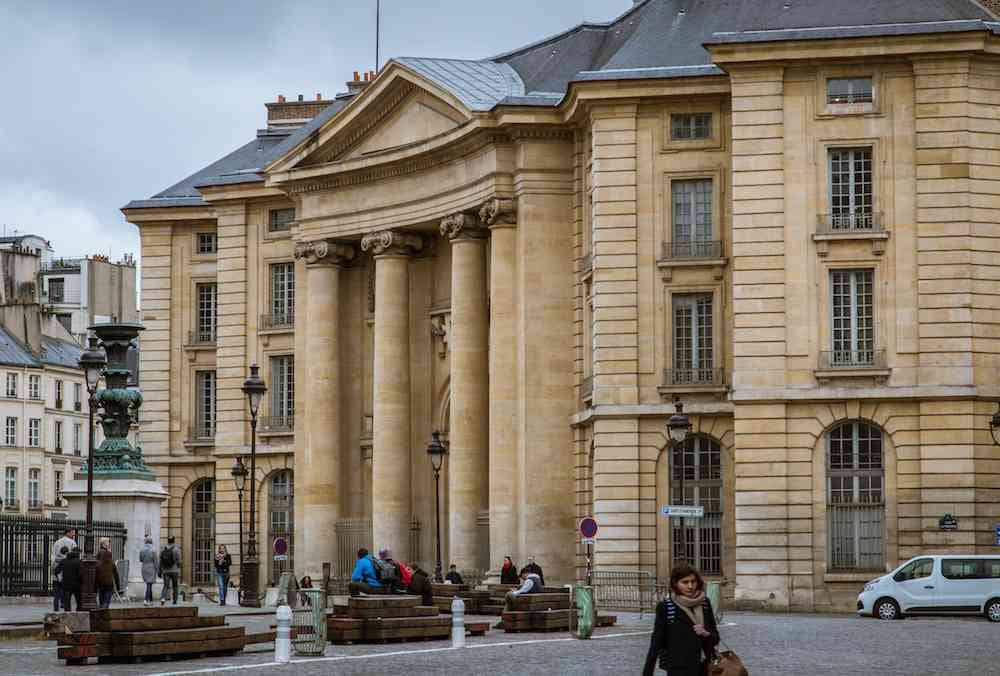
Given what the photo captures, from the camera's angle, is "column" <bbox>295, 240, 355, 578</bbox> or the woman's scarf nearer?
the woman's scarf

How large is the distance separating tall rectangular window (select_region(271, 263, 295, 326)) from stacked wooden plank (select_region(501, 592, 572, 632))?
3823 centimetres

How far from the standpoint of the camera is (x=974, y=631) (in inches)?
1764

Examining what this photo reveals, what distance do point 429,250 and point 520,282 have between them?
921 cm

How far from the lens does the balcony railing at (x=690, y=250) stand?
63.4m

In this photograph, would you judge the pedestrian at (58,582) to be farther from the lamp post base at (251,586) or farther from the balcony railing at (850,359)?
the balcony railing at (850,359)

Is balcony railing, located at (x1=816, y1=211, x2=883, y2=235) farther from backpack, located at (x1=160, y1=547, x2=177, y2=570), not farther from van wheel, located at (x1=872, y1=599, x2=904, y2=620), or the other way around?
backpack, located at (x1=160, y1=547, x2=177, y2=570)

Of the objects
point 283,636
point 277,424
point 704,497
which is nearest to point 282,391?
point 277,424

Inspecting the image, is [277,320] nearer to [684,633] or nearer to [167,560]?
[167,560]

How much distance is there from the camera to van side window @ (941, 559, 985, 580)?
5222cm

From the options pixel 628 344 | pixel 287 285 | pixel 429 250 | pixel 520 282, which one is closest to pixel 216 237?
pixel 287 285

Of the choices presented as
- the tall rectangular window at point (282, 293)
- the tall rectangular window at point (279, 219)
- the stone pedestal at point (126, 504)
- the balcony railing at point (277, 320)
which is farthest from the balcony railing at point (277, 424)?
the stone pedestal at point (126, 504)

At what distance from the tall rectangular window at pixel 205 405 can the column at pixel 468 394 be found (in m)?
17.1

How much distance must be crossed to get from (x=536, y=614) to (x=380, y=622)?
5.62 m

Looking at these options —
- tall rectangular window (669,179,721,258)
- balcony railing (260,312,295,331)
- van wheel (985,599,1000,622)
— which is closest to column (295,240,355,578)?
balcony railing (260,312,295,331)
